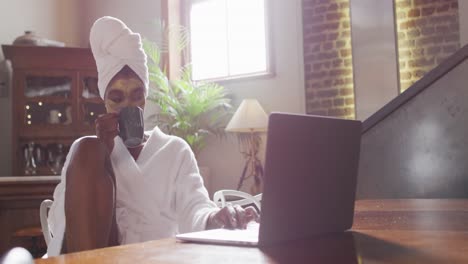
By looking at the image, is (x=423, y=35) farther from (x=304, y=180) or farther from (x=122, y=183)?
(x=304, y=180)

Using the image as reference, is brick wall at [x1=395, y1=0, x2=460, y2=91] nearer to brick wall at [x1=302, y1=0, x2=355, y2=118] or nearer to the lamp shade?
brick wall at [x1=302, y1=0, x2=355, y2=118]

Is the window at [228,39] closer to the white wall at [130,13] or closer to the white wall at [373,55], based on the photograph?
the white wall at [130,13]

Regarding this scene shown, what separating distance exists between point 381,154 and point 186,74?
364 cm

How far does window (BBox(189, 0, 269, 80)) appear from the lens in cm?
614

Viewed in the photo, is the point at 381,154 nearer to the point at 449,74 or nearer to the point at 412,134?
the point at 412,134

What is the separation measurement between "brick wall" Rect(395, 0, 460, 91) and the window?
1412 mm

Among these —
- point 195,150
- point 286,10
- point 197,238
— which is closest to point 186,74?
point 195,150

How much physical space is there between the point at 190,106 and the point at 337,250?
16.7 feet

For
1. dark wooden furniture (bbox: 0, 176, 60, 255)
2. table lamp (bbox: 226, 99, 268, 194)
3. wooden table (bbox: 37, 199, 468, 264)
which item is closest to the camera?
wooden table (bbox: 37, 199, 468, 264)

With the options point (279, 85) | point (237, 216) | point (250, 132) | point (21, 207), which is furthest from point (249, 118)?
point (237, 216)

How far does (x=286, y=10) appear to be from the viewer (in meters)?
5.87

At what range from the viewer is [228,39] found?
21.0 ft

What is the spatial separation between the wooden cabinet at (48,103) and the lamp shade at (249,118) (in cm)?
189

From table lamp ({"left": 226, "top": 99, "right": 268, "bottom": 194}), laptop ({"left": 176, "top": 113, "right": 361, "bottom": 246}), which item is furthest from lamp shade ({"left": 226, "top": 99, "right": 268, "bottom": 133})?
laptop ({"left": 176, "top": 113, "right": 361, "bottom": 246})
